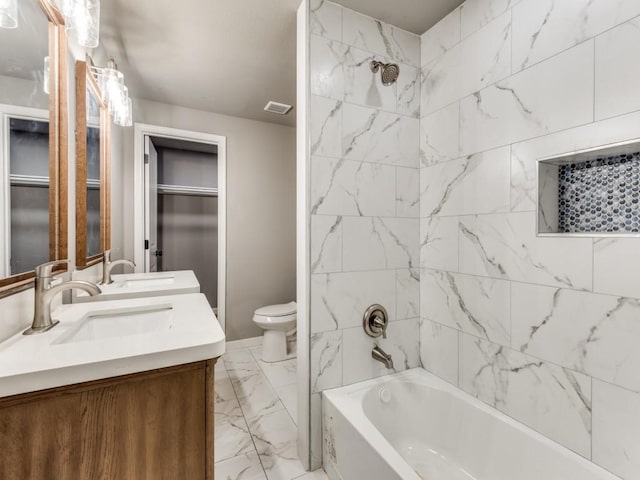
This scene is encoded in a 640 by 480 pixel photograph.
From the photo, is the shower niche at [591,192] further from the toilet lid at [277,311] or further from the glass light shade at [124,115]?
the glass light shade at [124,115]

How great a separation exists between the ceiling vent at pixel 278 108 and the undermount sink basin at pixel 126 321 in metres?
2.12

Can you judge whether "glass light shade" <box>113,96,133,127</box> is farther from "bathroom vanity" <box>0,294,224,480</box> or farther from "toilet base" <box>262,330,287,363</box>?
"toilet base" <box>262,330,287,363</box>

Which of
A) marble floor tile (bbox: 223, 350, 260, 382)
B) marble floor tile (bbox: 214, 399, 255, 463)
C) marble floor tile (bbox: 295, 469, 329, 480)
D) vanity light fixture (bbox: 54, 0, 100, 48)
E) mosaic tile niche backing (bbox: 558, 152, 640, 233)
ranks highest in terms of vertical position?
vanity light fixture (bbox: 54, 0, 100, 48)

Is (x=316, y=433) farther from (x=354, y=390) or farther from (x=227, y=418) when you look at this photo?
(x=227, y=418)

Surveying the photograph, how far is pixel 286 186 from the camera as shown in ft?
11.2

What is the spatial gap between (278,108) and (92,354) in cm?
263

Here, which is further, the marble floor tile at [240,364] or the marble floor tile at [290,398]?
the marble floor tile at [240,364]

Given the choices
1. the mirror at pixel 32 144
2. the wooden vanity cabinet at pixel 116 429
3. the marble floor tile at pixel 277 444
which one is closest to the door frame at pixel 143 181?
the marble floor tile at pixel 277 444

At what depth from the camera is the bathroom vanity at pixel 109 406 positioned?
2.31ft

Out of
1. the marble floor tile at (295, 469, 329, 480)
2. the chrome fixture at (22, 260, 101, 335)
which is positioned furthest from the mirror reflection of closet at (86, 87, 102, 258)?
the marble floor tile at (295, 469, 329, 480)

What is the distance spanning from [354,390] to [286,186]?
2.38 m

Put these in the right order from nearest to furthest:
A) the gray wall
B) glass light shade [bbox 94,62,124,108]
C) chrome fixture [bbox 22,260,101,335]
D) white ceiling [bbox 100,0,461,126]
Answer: chrome fixture [bbox 22,260,101,335], white ceiling [bbox 100,0,461,126], glass light shade [bbox 94,62,124,108], the gray wall

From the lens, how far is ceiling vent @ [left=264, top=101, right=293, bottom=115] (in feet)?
9.05

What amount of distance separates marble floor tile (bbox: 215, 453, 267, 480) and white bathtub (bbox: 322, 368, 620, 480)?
37 centimetres
